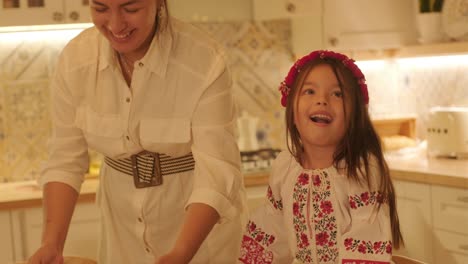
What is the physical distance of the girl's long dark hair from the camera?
1.43 m

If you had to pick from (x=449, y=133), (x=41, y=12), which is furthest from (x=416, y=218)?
(x=41, y=12)

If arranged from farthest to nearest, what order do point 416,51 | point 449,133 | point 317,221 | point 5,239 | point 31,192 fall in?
point 416,51
point 449,133
point 31,192
point 5,239
point 317,221

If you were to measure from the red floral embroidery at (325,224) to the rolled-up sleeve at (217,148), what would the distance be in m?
0.19

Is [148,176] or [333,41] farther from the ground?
[333,41]

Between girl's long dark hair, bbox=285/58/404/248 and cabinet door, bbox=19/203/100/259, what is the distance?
166cm

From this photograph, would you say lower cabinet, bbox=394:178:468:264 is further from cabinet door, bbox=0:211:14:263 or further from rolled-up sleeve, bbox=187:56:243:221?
cabinet door, bbox=0:211:14:263

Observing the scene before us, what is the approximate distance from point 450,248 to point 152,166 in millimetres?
1533

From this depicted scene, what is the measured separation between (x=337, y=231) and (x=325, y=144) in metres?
0.18

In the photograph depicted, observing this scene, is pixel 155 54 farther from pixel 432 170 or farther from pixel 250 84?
pixel 250 84

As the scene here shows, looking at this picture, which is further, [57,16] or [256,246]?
[57,16]

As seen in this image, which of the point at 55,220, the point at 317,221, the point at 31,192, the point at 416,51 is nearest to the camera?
the point at 317,221

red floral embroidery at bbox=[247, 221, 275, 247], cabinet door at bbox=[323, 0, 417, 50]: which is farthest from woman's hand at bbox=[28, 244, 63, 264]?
cabinet door at bbox=[323, 0, 417, 50]

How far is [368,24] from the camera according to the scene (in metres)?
3.39

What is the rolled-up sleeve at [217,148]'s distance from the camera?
4.94 feet
